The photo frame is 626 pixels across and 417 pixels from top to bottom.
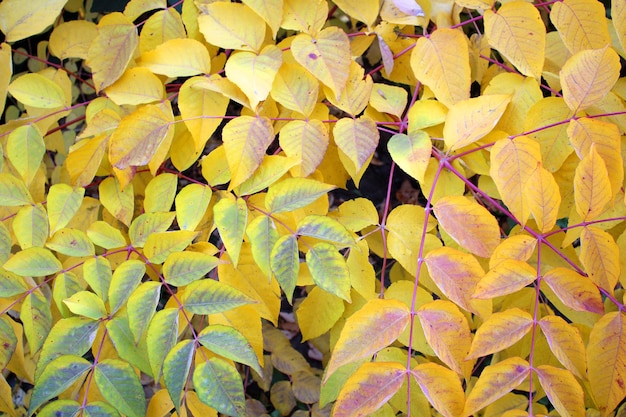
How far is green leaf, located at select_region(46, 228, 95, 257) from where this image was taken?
0.99 metres

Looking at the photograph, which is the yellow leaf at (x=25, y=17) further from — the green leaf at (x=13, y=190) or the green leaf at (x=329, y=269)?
the green leaf at (x=329, y=269)

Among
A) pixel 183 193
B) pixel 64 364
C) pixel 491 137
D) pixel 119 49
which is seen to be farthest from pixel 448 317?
pixel 119 49

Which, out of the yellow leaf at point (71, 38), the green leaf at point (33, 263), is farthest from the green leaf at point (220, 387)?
the yellow leaf at point (71, 38)

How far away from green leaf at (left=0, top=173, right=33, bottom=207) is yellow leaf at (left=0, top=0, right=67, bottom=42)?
286 millimetres

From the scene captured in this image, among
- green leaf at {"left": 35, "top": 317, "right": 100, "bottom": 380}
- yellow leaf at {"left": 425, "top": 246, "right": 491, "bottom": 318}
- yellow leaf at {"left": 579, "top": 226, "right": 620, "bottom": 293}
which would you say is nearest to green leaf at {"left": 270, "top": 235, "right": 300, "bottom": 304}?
yellow leaf at {"left": 425, "top": 246, "right": 491, "bottom": 318}

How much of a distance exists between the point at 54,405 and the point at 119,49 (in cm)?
66

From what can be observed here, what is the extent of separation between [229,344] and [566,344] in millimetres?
532

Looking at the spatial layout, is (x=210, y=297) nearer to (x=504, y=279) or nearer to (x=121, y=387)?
(x=121, y=387)

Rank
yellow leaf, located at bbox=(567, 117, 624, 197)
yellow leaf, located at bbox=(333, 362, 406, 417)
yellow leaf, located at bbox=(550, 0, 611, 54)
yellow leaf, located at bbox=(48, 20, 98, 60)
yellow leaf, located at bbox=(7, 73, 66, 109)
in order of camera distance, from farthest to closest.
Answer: yellow leaf, located at bbox=(48, 20, 98, 60), yellow leaf, located at bbox=(7, 73, 66, 109), yellow leaf, located at bbox=(550, 0, 611, 54), yellow leaf, located at bbox=(567, 117, 624, 197), yellow leaf, located at bbox=(333, 362, 406, 417)

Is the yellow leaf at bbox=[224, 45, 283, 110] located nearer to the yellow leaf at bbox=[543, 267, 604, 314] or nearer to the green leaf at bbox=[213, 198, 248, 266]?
the green leaf at bbox=[213, 198, 248, 266]

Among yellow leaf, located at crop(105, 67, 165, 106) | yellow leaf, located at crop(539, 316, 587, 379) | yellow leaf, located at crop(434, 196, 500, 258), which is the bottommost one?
yellow leaf, located at crop(539, 316, 587, 379)

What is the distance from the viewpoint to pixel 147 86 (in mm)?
1044

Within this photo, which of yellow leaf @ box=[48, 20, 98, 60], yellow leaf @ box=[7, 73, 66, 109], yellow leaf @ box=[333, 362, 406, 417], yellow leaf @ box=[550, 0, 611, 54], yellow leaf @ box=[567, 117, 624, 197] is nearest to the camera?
yellow leaf @ box=[333, 362, 406, 417]

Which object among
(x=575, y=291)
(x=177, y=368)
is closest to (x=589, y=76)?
(x=575, y=291)
